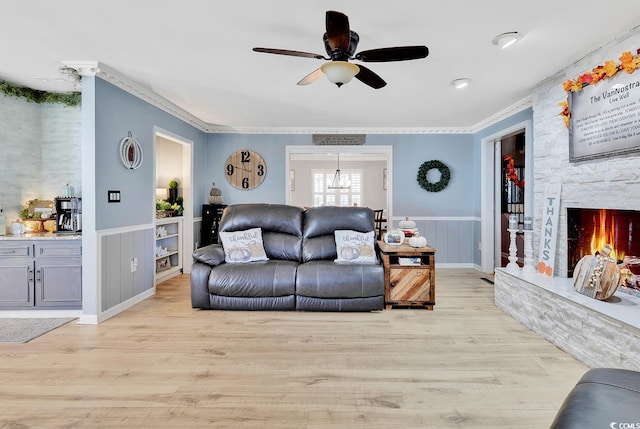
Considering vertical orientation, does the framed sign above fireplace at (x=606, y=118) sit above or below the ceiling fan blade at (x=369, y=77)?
below

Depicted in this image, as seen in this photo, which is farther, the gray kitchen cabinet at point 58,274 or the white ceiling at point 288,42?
the gray kitchen cabinet at point 58,274

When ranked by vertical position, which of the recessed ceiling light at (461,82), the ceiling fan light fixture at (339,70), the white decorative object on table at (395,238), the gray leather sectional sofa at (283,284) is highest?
the recessed ceiling light at (461,82)

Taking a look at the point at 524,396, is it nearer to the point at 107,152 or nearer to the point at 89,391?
the point at 89,391

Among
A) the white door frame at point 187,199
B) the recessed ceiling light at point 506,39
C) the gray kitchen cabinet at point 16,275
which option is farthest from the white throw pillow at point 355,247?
the gray kitchen cabinet at point 16,275

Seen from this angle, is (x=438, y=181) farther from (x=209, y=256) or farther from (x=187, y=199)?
(x=187, y=199)

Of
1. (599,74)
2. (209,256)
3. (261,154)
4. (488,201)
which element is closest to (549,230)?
(599,74)

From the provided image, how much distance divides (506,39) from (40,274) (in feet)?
15.2

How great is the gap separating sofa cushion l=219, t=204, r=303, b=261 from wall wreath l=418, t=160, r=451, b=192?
9.11ft

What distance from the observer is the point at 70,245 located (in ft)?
10.7

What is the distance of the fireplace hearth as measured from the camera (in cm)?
259

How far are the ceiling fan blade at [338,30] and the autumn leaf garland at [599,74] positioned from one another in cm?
205

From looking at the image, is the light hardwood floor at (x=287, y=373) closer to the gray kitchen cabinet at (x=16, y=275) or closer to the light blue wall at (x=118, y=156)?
the gray kitchen cabinet at (x=16, y=275)

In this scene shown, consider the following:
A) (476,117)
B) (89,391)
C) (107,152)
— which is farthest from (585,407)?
(476,117)

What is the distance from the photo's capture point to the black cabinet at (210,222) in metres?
5.57
